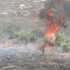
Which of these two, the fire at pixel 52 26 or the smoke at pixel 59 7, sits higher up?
the smoke at pixel 59 7

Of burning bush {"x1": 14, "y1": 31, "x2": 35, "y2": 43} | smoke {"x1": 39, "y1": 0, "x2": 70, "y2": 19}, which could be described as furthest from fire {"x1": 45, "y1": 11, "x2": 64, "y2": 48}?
burning bush {"x1": 14, "y1": 31, "x2": 35, "y2": 43}

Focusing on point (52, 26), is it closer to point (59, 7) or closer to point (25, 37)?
point (59, 7)

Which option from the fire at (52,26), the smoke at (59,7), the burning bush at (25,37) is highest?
the smoke at (59,7)

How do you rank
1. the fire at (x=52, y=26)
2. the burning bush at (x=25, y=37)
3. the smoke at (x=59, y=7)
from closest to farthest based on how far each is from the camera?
the fire at (x=52, y=26)
the smoke at (x=59, y=7)
the burning bush at (x=25, y=37)

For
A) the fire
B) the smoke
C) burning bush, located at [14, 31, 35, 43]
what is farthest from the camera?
burning bush, located at [14, 31, 35, 43]

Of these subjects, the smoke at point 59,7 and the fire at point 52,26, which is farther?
the smoke at point 59,7

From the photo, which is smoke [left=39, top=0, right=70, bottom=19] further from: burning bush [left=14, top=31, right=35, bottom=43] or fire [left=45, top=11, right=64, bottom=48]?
burning bush [left=14, top=31, right=35, bottom=43]

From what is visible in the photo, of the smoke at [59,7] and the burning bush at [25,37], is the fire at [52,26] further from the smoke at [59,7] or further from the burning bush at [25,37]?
the burning bush at [25,37]

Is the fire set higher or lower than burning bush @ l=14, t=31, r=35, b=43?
higher

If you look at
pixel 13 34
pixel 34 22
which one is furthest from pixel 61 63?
pixel 34 22

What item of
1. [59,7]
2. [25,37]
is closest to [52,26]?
[59,7]

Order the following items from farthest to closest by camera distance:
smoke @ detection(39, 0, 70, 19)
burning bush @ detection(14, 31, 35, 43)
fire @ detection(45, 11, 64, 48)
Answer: burning bush @ detection(14, 31, 35, 43) < smoke @ detection(39, 0, 70, 19) < fire @ detection(45, 11, 64, 48)

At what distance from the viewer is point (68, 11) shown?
67.5 meters

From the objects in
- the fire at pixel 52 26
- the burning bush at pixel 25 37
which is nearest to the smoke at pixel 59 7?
the fire at pixel 52 26
